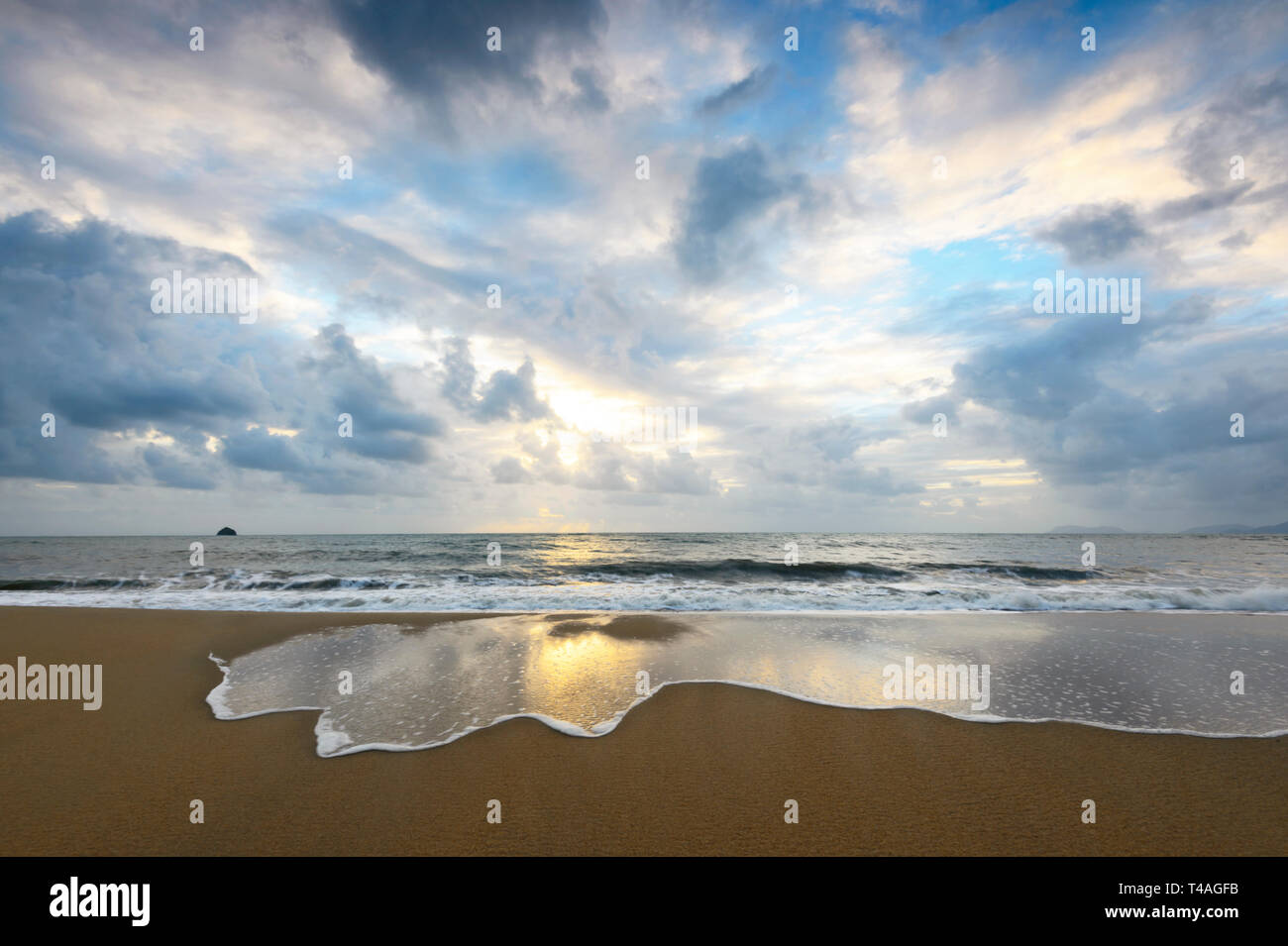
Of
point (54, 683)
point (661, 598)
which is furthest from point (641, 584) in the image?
point (54, 683)

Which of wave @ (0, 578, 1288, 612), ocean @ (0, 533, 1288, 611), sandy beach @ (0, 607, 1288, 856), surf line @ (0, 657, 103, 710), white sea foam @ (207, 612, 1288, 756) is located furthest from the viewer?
ocean @ (0, 533, 1288, 611)

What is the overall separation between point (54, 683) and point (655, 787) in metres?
9.19

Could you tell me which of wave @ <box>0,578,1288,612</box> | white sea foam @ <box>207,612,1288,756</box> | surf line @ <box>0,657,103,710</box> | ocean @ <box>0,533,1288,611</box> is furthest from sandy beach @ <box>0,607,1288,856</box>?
ocean @ <box>0,533,1288,611</box>

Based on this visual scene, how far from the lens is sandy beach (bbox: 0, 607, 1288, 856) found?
3.50 m

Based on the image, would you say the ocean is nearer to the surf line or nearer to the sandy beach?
the surf line

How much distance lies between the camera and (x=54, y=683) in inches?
279

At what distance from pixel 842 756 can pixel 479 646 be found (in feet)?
22.3

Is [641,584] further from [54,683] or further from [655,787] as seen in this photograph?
[655,787]

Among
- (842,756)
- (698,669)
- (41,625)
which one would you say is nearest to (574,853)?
(842,756)

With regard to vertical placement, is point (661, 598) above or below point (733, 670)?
below

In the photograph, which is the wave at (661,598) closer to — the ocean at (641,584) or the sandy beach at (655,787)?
the ocean at (641,584)

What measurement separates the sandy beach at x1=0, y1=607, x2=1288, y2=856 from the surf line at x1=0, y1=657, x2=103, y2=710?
282 mm

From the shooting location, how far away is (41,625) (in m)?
11.1
